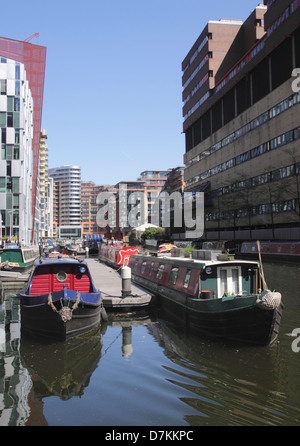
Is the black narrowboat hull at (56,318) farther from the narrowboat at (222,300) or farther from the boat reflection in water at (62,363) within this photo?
the narrowboat at (222,300)

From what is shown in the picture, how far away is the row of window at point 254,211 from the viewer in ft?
186

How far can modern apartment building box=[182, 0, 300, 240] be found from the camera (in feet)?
179

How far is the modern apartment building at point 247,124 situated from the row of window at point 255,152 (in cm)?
13

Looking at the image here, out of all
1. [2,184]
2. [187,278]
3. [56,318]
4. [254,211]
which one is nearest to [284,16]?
[254,211]

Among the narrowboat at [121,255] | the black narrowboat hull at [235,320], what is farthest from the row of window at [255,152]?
the black narrowboat hull at [235,320]

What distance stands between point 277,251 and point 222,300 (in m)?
36.3

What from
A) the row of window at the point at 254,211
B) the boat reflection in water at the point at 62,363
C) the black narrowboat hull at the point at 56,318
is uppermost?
the row of window at the point at 254,211

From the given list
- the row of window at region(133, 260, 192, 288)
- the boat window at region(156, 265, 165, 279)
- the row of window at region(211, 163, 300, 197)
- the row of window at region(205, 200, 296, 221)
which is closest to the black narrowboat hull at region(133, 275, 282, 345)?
the row of window at region(133, 260, 192, 288)

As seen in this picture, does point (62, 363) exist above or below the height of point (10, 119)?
below

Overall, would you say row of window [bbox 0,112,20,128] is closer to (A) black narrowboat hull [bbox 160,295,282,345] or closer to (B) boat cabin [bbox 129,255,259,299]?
(B) boat cabin [bbox 129,255,259,299]

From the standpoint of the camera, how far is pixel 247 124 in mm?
66938

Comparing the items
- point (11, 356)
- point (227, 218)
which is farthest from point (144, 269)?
point (227, 218)

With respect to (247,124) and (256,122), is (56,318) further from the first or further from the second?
(247,124)

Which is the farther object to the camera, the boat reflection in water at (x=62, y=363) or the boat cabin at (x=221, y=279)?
the boat cabin at (x=221, y=279)
